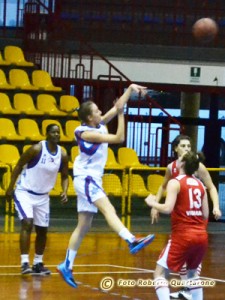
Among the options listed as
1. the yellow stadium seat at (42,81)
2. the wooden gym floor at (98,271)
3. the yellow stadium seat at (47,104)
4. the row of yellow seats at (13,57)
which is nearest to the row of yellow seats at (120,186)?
the wooden gym floor at (98,271)

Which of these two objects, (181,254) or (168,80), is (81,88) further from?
(181,254)

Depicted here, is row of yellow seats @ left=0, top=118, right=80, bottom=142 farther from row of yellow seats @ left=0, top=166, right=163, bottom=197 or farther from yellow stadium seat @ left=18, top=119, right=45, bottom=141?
row of yellow seats @ left=0, top=166, right=163, bottom=197

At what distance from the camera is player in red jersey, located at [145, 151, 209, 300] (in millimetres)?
11070

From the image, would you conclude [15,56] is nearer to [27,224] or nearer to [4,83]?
[4,83]

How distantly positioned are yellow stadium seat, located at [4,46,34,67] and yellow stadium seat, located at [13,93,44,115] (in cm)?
137

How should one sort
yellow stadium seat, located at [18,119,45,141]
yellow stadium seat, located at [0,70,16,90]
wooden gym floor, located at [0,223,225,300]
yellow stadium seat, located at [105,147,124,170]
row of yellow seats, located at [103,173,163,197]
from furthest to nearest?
yellow stadium seat, located at [0,70,16,90]
yellow stadium seat, located at [18,119,45,141]
yellow stadium seat, located at [105,147,124,170]
row of yellow seats, located at [103,173,163,197]
wooden gym floor, located at [0,223,225,300]

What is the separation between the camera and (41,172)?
1473 cm

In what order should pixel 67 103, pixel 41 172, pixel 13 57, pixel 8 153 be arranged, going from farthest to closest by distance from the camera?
pixel 13 57
pixel 67 103
pixel 8 153
pixel 41 172

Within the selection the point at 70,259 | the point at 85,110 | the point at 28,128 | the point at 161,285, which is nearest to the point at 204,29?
the point at 28,128

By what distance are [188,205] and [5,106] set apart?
11891 mm

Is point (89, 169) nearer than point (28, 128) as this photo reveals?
Yes

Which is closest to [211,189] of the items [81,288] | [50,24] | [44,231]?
[81,288]

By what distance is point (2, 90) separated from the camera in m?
23.2

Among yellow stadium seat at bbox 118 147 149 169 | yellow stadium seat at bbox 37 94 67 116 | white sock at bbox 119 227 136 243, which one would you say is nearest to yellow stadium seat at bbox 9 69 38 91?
yellow stadium seat at bbox 37 94 67 116
